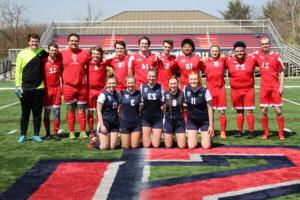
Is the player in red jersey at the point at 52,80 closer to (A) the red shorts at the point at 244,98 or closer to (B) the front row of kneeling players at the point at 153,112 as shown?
(B) the front row of kneeling players at the point at 153,112

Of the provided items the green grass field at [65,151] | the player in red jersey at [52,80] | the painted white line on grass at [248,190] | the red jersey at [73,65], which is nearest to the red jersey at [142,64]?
the red jersey at [73,65]

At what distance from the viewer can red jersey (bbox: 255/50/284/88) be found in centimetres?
866

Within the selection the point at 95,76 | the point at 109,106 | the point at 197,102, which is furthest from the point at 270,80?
the point at 95,76

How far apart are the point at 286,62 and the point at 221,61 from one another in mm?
28912

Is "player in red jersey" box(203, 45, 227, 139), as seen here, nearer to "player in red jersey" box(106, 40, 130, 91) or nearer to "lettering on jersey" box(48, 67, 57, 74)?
"player in red jersey" box(106, 40, 130, 91)

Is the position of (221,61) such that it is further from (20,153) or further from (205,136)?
(20,153)

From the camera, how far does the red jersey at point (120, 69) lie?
8.83m

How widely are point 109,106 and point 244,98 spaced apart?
8.75 ft

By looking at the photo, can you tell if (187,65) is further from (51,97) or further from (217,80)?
(51,97)

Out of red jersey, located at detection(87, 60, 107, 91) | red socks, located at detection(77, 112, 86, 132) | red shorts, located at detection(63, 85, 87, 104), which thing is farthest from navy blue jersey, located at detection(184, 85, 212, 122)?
red socks, located at detection(77, 112, 86, 132)

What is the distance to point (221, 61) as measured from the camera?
353 inches

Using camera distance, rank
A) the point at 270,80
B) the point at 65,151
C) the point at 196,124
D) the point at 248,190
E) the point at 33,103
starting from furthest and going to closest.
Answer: the point at 270,80, the point at 33,103, the point at 196,124, the point at 65,151, the point at 248,190

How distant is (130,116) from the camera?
796 centimetres

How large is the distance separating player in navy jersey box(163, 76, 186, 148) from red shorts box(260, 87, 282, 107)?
5.67 ft
